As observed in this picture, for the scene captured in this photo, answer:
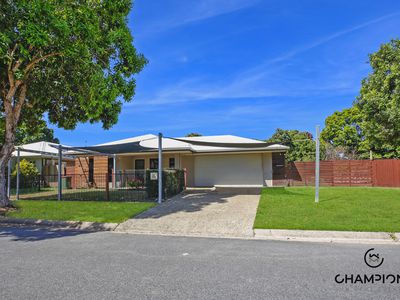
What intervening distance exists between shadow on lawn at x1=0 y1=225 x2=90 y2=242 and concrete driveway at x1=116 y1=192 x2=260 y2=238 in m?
1.40

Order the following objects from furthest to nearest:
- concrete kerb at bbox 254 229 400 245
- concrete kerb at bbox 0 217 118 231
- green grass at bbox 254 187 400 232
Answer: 1. concrete kerb at bbox 0 217 118 231
2. green grass at bbox 254 187 400 232
3. concrete kerb at bbox 254 229 400 245

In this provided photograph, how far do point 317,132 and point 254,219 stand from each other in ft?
15.6

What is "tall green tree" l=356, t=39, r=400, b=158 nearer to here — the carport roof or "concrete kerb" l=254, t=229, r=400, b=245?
the carport roof

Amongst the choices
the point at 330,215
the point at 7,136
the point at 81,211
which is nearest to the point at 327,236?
the point at 330,215

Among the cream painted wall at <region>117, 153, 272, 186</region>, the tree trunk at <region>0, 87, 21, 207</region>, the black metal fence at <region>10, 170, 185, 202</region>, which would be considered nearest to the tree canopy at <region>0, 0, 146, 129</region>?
the tree trunk at <region>0, 87, 21, 207</region>

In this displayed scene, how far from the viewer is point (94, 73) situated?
1027cm

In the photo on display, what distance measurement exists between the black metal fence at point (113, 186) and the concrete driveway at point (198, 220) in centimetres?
171

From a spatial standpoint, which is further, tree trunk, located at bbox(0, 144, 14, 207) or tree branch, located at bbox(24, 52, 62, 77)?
tree trunk, located at bbox(0, 144, 14, 207)

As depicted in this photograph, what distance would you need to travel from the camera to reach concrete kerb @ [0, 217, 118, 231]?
9.09 meters

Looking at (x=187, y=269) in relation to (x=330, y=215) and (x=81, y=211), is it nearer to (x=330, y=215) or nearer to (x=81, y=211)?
(x=330, y=215)

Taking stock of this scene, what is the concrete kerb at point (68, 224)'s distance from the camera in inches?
358

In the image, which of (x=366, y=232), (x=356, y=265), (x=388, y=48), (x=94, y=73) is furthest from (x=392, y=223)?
(x=388, y=48)

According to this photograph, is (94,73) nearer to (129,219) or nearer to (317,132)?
(129,219)

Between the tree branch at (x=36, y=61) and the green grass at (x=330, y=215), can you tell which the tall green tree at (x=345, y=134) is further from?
Result: the tree branch at (x=36, y=61)
